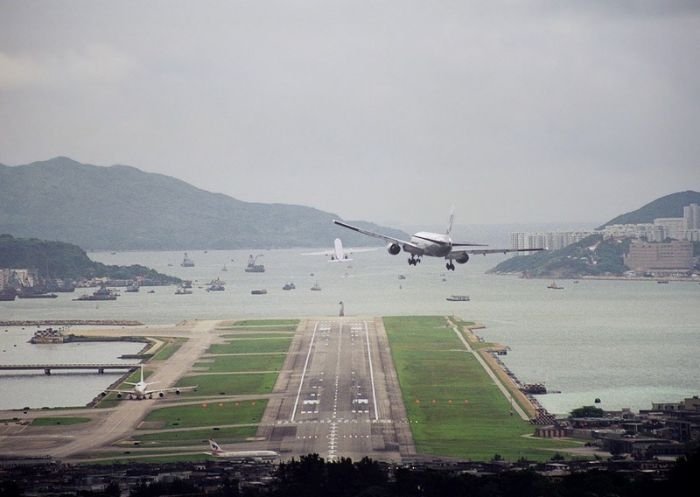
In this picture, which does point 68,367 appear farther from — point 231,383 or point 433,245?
point 433,245

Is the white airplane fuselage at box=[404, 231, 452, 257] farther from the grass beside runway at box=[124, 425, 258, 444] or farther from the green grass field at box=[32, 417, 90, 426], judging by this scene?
the green grass field at box=[32, 417, 90, 426]

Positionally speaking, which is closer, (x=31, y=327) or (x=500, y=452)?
(x=500, y=452)

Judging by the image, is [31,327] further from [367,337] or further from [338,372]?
[338,372]

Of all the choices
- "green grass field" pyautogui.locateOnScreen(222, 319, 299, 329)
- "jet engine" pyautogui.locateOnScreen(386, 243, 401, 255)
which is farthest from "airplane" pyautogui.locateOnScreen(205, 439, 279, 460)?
"green grass field" pyautogui.locateOnScreen(222, 319, 299, 329)

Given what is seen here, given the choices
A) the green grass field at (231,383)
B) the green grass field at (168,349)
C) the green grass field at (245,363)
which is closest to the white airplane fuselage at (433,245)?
the green grass field at (231,383)

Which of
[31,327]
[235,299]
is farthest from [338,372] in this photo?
[235,299]

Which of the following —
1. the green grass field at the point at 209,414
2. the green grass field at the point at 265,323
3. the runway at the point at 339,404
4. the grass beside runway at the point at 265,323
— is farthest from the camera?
the green grass field at the point at 265,323

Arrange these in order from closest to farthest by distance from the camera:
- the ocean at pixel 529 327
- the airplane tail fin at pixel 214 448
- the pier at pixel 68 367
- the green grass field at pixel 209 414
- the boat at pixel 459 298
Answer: the airplane tail fin at pixel 214 448
the green grass field at pixel 209 414
the ocean at pixel 529 327
the pier at pixel 68 367
the boat at pixel 459 298

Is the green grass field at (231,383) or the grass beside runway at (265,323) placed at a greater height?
the grass beside runway at (265,323)

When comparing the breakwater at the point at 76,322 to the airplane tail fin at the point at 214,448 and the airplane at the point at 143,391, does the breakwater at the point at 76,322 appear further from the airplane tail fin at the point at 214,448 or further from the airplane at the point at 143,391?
the airplane tail fin at the point at 214,448
